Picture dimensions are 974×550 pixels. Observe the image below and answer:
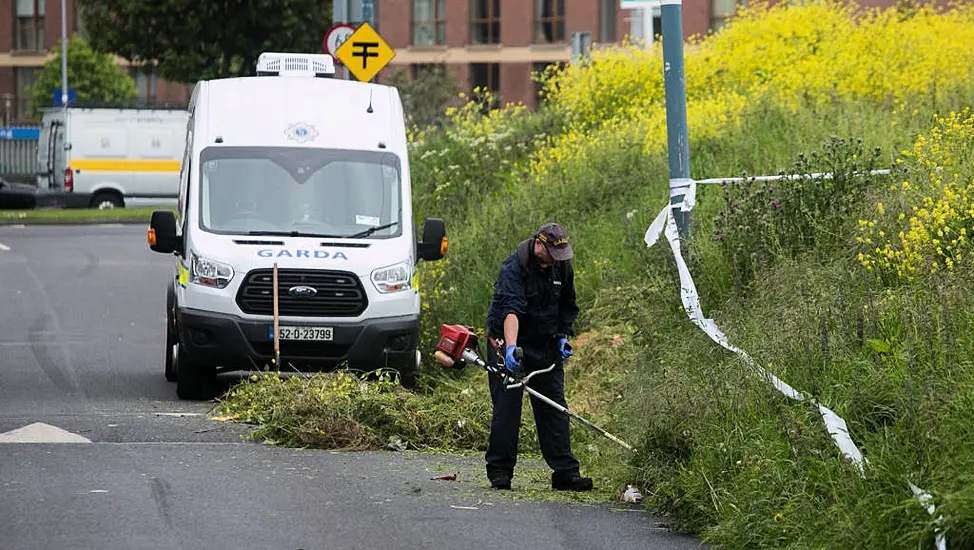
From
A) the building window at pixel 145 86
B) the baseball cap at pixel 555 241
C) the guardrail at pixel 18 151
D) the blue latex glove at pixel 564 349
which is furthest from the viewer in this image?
the building window at pixel 145 86

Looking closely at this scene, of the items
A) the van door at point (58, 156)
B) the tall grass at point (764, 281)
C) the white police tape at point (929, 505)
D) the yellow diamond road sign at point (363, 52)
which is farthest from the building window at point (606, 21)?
the white police tape at point (929, 505)

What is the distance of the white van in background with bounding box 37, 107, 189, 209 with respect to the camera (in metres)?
42.3

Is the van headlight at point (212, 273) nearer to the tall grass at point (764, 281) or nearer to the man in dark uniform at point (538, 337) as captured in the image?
the tall grass at point (764, 281)

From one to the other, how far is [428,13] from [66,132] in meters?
29.1

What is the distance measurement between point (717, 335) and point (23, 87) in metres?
70.1

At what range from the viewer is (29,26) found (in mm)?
75375

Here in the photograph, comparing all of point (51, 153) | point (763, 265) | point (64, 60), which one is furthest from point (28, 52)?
point (763, 265)

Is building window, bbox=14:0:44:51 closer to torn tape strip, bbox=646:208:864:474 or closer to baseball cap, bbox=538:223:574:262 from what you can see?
torn tape strip, bbox=646:208:864:474

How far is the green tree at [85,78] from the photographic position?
6881 centimetres

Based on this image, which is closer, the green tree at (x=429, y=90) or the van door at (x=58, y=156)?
the van door at (x=58, y=156)

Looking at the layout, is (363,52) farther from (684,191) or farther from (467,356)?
(467,356)

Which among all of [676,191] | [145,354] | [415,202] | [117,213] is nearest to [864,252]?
[676,191]

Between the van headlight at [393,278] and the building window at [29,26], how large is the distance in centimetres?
6462

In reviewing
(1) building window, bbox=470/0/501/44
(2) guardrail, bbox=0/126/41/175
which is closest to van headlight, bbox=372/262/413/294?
(1) building window, bbox=470/0/501/44
